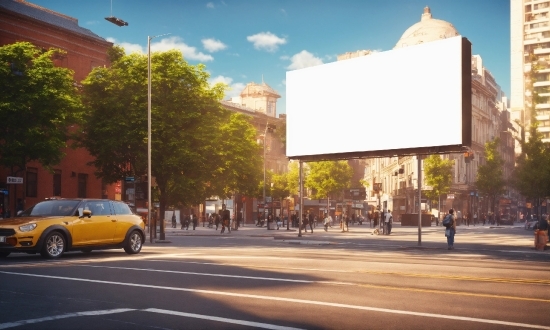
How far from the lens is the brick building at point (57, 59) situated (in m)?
52.5

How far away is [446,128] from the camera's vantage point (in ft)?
105

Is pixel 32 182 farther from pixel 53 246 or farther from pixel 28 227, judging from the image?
pixel 28 227

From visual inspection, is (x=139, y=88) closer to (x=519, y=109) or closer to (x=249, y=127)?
(x=249, y=127)

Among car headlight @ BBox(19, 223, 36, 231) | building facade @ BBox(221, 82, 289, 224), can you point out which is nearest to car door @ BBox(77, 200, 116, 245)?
car headlight @ BBox(19, 223, 36, 231)

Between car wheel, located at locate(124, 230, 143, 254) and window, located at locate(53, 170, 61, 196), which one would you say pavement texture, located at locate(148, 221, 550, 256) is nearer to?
window, located at locate(53, 170, 61, 196)

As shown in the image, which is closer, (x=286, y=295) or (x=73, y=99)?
(x=286, y=295)

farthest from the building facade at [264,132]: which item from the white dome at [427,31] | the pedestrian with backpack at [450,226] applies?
the pedestrian with backpack at [450,226]

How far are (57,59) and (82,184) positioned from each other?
36.0ft

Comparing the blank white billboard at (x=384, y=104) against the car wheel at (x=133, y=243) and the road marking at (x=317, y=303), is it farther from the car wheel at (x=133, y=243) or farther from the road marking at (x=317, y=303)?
the road marking at (x=317, y=303)

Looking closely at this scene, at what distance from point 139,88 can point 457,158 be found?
7182cm

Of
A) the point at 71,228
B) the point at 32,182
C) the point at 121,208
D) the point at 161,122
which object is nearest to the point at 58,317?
the point at 71,228

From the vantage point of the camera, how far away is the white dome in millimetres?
132500

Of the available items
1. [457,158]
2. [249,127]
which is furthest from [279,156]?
[249,127]

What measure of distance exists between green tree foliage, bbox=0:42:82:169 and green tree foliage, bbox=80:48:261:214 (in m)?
1.66
